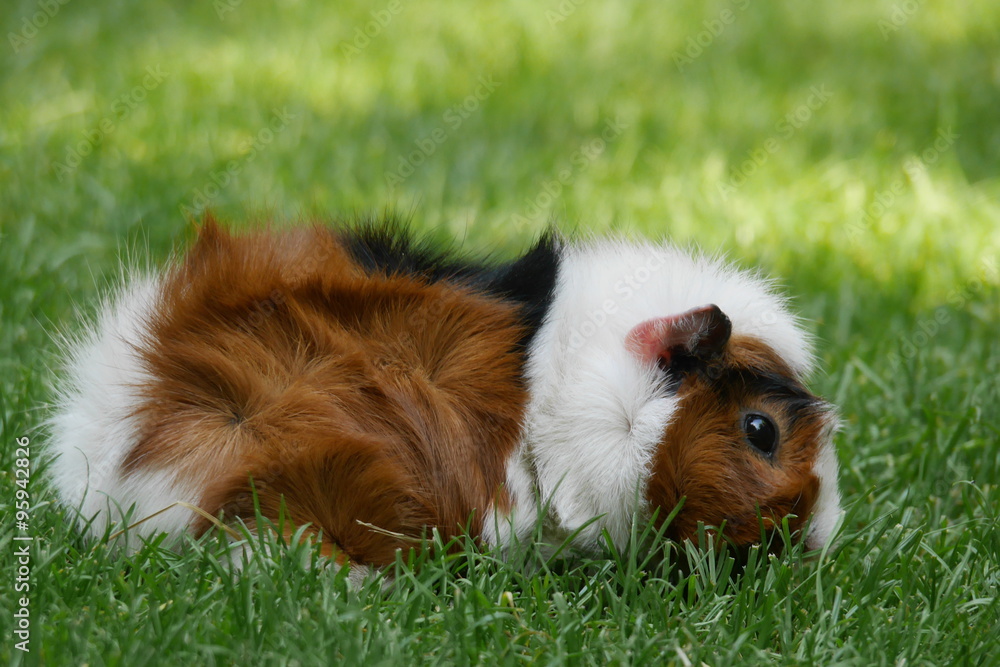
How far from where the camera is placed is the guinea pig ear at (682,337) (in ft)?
7.45

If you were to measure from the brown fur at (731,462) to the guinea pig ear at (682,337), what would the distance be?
0.06 meters

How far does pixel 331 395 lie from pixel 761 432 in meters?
1.02

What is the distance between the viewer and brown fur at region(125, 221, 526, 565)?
2.13 metres
